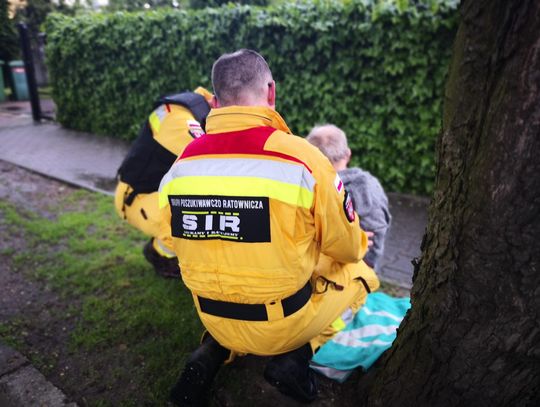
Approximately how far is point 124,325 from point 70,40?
7.95 m

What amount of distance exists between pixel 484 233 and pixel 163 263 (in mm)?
2811

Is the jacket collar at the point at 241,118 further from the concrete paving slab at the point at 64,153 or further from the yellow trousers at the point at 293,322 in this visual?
the concrete paving slab at the point at 64,153

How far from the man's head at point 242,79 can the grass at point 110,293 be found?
1.72m

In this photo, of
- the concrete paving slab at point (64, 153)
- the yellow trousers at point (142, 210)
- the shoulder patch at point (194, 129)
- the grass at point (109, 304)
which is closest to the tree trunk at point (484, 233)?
the grass at point (109, 304)

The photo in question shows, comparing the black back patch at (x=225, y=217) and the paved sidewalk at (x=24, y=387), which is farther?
the paved sidewalk at (x=24, y=387)

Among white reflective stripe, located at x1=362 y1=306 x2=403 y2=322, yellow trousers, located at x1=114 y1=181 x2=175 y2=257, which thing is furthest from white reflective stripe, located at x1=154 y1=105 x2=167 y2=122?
white reflective stripe, located at x1=362 y1=306 x2=403 y2=322

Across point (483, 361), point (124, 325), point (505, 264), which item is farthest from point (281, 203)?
point (124, 325)

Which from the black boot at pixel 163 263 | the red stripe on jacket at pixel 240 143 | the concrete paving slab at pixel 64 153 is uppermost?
the red stripe on jacket at pixel 240 143

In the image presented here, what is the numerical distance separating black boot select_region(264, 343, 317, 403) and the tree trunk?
0.56 meters

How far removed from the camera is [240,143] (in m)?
1.93

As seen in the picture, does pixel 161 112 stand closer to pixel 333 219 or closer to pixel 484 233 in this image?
pixel 333 219

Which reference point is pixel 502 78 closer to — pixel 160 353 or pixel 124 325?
pixel 160 353

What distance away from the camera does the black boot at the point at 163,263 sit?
3744 millimetres

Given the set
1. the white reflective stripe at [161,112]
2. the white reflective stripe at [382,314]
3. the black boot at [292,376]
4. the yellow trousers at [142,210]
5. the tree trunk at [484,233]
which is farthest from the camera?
the yellow trousers at [142,210]
